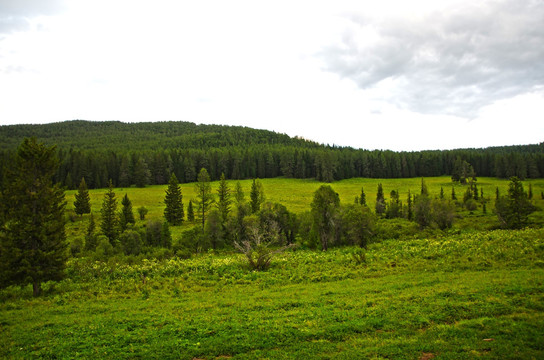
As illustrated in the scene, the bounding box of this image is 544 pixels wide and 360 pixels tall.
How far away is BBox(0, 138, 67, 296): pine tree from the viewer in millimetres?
20000

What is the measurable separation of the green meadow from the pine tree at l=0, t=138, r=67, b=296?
6.06 ft

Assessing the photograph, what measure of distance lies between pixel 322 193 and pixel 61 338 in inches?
1281

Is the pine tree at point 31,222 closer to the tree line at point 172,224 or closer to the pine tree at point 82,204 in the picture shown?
the tree line at point 172,224

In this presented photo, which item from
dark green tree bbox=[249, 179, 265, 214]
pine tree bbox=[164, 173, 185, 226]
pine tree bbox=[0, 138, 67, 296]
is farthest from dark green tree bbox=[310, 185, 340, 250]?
pine tree bbox=[164, 173, 185, 226]

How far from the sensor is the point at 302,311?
14586 mm

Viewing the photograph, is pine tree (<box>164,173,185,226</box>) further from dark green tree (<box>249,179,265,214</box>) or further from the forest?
dark green tree (<box>249,179,265,214</box>)

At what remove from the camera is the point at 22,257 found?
20.3 meters

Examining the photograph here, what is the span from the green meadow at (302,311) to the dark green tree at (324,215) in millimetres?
13310

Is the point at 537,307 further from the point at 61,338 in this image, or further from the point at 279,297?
the point at 61,338

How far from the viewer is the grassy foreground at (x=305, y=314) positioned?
10.7 m

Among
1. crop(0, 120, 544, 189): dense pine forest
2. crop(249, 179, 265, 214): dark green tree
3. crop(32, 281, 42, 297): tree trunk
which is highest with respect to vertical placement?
crop(0, 120, 544, 189): dense pine forest

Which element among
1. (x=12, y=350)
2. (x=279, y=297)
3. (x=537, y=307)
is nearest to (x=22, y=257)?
(x=12, y=350)

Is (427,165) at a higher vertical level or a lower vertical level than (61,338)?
higher

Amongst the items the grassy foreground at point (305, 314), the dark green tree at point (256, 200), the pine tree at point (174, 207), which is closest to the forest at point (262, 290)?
the grassy foreground at point (305, 314)
